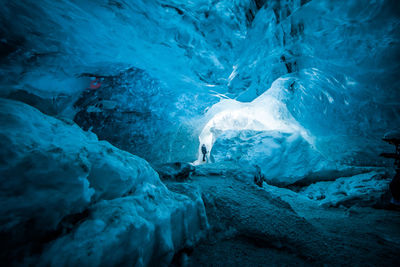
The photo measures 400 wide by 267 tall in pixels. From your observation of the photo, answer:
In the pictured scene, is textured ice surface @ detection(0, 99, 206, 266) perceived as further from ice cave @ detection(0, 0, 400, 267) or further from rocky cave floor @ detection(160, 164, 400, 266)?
rocky cave floor @ detection(160, 164, 400, 266)

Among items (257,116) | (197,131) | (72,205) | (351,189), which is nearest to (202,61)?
(257,116)

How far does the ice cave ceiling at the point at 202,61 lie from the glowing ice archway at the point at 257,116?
0.44m

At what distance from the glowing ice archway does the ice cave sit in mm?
87

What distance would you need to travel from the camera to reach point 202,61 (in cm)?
600

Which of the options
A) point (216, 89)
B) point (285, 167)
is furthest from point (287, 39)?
point (285, 167)

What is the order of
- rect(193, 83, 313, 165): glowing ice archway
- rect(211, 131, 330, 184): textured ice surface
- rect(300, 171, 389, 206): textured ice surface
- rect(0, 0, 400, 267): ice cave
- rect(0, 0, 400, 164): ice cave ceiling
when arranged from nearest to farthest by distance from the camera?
rect(0, 0, 400, 267): ice cave → rect(0, 0, 400, 164): ice cave ceiling → rect(300, 171, 389, 206): textured ice surface → rect(211, 131, 330, 184): textured ice surface → rect(193, 83, 313, 165): glowing ice archway

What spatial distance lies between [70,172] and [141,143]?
23.5ft

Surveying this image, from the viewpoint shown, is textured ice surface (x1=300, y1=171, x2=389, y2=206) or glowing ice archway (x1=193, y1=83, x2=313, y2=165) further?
glowing ice archway (x1=193, y1=83, x2=313, y2=165)

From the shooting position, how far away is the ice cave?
108 centimetres

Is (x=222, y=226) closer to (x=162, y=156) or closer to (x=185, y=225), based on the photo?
(x=185, y=225)

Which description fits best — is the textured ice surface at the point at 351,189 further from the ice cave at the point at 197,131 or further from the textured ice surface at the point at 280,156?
the textured ice surface at the point at 280,156

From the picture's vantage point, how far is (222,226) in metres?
2.04

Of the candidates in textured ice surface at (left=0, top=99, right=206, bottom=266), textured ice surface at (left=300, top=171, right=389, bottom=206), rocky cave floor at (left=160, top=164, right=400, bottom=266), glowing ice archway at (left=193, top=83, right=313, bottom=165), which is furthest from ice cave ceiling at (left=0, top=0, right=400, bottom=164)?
rocky cave floor at (left=160, top=164, right=400, bottom=266)

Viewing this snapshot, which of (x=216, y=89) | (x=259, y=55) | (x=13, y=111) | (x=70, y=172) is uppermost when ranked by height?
(x=259, y=55)
